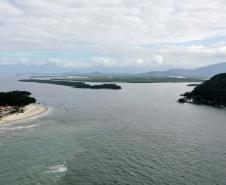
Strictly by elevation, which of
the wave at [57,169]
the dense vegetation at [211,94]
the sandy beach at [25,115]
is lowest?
the wave at [57,169]

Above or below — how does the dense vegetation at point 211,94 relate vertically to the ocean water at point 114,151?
above

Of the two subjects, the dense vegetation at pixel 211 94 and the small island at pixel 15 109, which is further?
the dense vegetation at pixel 211 94

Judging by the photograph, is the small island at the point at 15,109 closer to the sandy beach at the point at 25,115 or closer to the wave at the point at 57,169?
the sandy beach at the point at 25,115

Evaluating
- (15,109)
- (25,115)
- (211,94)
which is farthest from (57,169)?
(211,94)

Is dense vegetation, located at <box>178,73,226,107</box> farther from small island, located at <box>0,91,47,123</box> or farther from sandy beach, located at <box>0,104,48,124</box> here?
small island, located at <box>0,91,47,123</box>

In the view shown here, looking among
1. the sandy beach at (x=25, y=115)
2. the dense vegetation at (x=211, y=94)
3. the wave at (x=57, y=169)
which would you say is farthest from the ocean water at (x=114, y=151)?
the dense vegetation at (x=211, y=94)

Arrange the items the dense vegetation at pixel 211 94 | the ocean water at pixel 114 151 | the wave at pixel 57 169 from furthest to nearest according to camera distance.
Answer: the dense vegetation at pixel 211 94, the wave at pixel 57 169, the ocean water at pixel 114 151
